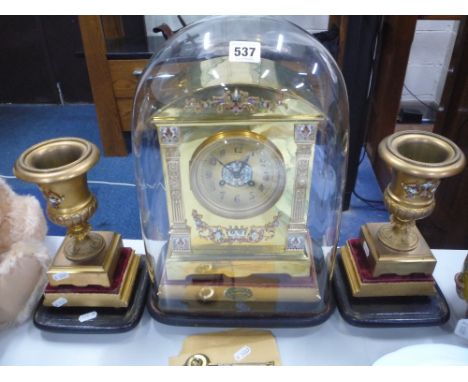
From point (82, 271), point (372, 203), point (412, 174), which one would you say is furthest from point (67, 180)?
point (372, 203)

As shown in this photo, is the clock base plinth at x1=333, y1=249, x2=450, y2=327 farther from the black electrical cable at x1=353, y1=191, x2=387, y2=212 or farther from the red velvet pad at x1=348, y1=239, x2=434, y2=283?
the black electrical cable at x1=353, y1=191, x2=387, y2=212

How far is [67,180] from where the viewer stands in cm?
64

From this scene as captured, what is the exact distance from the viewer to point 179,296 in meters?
0.78

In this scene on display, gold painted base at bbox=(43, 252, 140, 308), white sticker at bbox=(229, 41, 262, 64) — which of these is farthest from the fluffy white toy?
white sticker at bbox=(229, 41, 262, 64)

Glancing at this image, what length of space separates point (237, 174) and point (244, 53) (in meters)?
0.20

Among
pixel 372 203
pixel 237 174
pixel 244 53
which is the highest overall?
pixel 244 53

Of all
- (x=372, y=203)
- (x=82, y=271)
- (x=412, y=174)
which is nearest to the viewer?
(x=412, y=174)

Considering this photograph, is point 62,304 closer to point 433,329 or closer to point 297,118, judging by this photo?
point 297,118

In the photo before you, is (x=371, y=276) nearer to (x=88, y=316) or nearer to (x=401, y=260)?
(x=401, y=260)

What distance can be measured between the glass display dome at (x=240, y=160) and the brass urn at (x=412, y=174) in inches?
4.6

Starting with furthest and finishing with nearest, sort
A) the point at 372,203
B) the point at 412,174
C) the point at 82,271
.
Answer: the point at 372,203, the point at 82,271, the point at 412,174

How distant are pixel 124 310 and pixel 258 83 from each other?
1.54 ft

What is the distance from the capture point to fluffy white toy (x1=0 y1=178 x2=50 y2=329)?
2.42 ft

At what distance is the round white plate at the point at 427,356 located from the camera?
66cm
